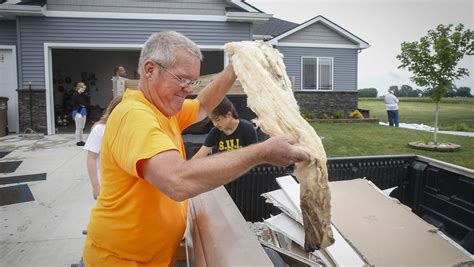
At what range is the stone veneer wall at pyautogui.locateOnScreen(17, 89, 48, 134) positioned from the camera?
13.7 m

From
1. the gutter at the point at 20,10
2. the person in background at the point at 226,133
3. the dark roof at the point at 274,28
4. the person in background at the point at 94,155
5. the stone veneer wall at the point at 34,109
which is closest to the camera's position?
the person in background at the point at 94,155

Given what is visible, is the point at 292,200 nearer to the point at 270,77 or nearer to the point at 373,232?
the point at 373,232

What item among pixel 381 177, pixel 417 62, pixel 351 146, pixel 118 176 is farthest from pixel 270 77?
pixel 417 62

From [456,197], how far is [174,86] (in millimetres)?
2309

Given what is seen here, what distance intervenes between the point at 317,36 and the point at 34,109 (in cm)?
1400

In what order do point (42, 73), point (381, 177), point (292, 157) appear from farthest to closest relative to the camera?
A: point (42, 73)
point (381, 177)
point (292, 157)

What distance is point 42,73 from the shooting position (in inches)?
542

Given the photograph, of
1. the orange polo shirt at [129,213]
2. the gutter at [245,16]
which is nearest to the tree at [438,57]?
the gutter at [245,16]

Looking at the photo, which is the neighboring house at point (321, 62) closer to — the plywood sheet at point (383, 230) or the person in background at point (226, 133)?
the person in background at point (226, 133)

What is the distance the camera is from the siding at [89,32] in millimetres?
13586

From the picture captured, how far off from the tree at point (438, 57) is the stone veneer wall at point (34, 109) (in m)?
12.9

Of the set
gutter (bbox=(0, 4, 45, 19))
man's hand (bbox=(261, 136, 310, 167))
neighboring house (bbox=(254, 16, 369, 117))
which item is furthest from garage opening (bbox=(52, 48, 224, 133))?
man's hand (bbox=(261, 136, 310, 167))

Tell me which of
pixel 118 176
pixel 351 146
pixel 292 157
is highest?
pixel 292 157

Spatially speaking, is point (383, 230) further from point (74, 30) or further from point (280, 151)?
point (74, 30)
